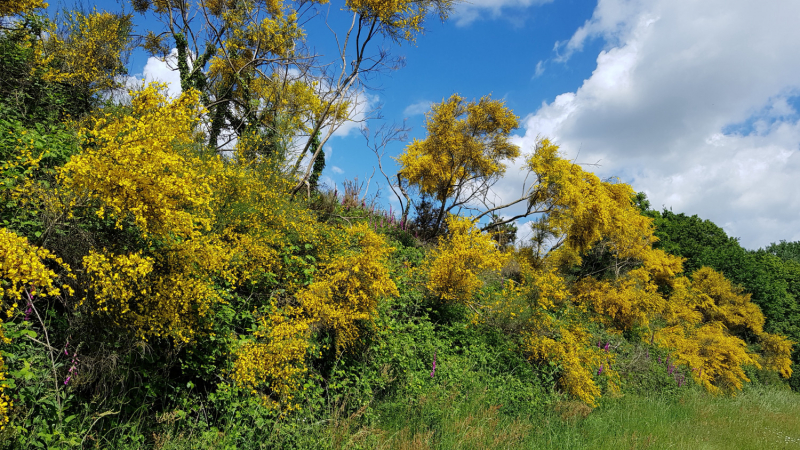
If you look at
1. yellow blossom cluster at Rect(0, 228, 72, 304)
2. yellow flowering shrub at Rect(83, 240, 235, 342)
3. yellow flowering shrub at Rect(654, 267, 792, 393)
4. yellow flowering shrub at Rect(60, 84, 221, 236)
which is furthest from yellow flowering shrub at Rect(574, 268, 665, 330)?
yellow blossom cluster at Rect(0, 228, 72, 304)

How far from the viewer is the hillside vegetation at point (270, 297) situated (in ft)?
11.3

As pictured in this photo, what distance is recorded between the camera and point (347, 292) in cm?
519

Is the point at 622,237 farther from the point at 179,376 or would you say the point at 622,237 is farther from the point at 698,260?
the point at 179,376

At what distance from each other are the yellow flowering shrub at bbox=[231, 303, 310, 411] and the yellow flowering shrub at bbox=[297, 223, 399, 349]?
0.50 meters

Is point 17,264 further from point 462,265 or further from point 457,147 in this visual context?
point 457,147

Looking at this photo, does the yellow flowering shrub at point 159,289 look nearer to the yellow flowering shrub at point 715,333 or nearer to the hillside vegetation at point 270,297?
the hillside vegetation at point 270,297

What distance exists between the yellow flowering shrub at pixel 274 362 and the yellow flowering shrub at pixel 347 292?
50cm

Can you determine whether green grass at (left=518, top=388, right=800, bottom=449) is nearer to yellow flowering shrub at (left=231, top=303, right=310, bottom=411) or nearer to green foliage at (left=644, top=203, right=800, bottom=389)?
yellow flowering shrub at (left=231, top=303, right=310, bottom=411)

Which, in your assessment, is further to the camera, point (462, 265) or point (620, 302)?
point (620, 302)

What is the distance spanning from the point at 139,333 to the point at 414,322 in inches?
178

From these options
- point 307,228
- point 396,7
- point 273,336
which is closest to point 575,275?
point 396,7

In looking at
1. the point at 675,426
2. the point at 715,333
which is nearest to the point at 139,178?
the point at 675,426

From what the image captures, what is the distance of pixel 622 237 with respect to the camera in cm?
1394

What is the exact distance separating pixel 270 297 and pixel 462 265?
11.6 feet
